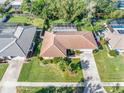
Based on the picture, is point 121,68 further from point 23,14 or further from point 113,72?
point 23,14

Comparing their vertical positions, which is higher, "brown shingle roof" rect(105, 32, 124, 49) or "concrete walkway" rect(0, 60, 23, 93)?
"concrete walkway" rect(0, 60, 23, 93)

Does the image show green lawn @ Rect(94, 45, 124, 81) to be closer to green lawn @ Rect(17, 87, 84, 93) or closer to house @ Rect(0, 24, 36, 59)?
green lawn @ Rect(17, 87, 84, 93)

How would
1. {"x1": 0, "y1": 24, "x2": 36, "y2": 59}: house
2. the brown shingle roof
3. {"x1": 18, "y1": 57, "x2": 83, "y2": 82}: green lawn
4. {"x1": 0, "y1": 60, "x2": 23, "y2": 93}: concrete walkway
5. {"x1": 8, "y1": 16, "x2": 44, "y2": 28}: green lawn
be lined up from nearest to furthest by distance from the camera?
{"x1": 0, "y1": 60, "x2": 23, "y2": 93}: concrete walkway → {"x1": 18, "y1": 57, "x2": 83, "y2": 82}: green lawn → {"x1": 0, "y1": 24, "x2": 36, "y2": 59}: house → the brown shingle roof → {"x1": 8, "y1": 16, "x2": 44, "y2": 28}: green lawn

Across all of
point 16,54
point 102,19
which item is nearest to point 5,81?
point 16,54

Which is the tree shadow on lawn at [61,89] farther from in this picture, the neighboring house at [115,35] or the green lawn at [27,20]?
the green lawn at [27,20]

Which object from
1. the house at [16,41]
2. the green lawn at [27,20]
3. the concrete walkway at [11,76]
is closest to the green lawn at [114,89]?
the concrete walkway at [11,76]

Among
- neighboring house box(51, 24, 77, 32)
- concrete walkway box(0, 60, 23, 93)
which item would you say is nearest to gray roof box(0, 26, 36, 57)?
concrete walkway box(0, 60, 23, 93)
